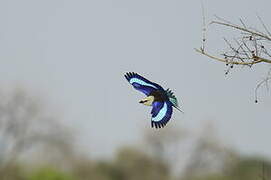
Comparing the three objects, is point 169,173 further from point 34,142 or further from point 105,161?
point 34,142

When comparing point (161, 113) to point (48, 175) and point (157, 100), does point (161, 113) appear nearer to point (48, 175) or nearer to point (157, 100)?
point (157, 100)

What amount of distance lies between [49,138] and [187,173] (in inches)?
258

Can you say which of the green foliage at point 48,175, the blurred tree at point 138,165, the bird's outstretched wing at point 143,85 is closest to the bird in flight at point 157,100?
the bird's outstretched wing at point 143,85

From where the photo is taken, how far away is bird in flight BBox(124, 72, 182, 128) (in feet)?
7.85

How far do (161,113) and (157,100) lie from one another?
0.05 m

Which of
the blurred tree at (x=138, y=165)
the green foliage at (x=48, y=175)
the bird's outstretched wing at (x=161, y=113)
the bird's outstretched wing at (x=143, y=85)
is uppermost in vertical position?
the blurred tree at (x=138, y=165)

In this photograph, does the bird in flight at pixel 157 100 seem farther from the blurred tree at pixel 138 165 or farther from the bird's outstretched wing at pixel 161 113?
the blurred tree at pixel 138 165

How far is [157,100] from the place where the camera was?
2.42m

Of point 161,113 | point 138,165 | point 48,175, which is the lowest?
point 161,113

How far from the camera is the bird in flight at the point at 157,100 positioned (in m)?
2.39

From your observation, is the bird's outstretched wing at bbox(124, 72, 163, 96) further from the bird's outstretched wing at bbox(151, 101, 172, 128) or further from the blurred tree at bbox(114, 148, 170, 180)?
the blurred tree at bbox(114, 148, 170, 180)

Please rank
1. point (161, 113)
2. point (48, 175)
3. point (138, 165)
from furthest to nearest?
1. point (138, 165)
2. point (48, 175)
3. point (161, 113)

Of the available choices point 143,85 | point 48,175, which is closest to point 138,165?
point 48,175

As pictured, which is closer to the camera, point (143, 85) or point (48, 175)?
→ point (143, 85)
